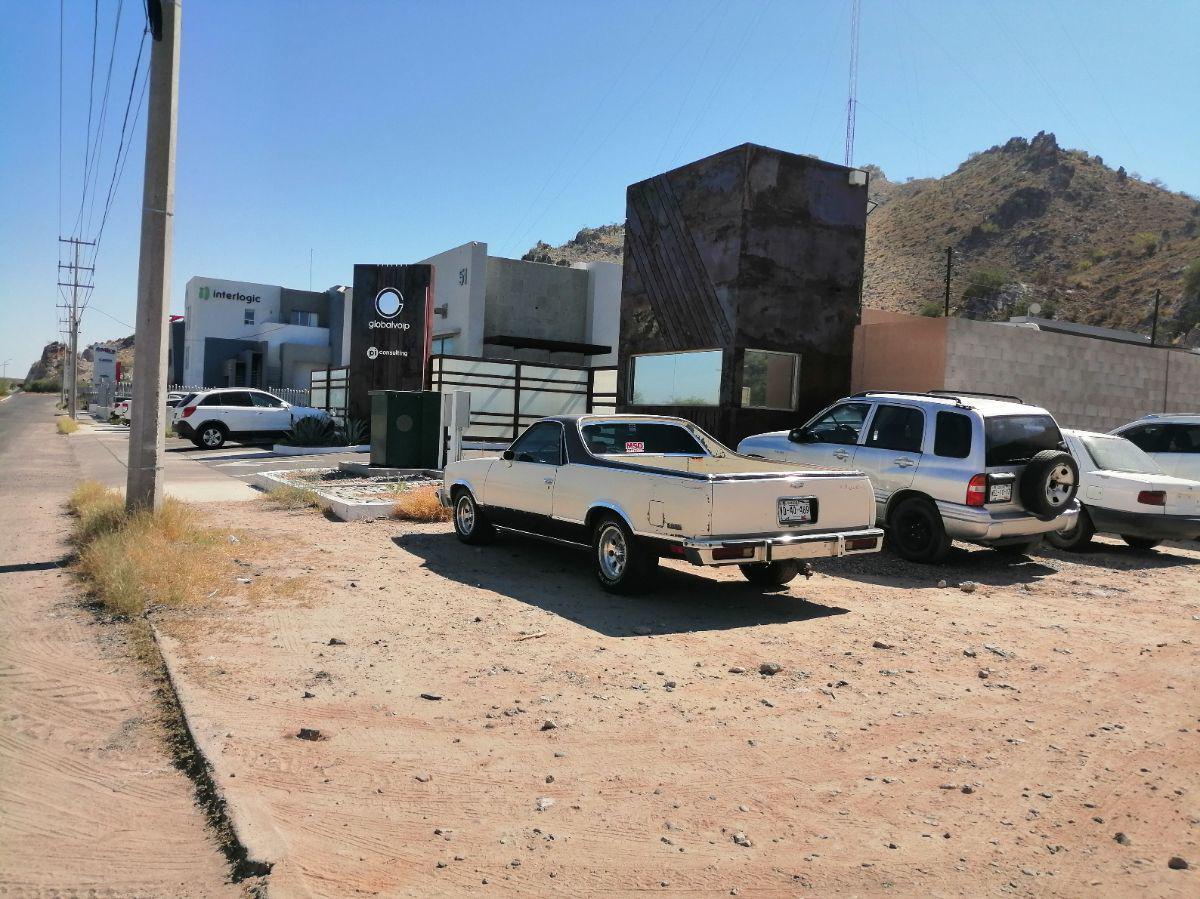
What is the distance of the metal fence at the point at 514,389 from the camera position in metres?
25.5

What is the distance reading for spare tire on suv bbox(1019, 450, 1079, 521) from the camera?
9234 mm

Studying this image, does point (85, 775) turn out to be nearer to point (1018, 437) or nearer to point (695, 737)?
point (695, 737)

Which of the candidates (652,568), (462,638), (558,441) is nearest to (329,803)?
(462,638)

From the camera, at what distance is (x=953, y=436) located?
967 cm

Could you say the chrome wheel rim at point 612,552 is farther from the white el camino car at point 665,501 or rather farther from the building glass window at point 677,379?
the building glass window at point 677,379

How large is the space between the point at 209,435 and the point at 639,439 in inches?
794

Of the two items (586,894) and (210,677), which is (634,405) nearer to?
(210,677)

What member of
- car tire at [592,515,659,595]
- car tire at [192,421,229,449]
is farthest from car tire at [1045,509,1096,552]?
car tire at [192,421,229,449]

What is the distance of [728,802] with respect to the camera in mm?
3871

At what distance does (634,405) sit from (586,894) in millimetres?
15692

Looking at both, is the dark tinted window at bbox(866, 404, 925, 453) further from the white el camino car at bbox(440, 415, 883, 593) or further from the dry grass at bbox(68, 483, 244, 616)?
the dry grass at bbox(68, 483, 244, 616)

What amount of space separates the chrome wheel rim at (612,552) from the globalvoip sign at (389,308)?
18085 millimetres

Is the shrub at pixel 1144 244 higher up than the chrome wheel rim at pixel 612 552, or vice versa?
the shrub at pixel 1144 244

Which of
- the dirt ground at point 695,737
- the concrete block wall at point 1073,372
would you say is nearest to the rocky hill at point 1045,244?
the concrete block wall at point 1073,372
